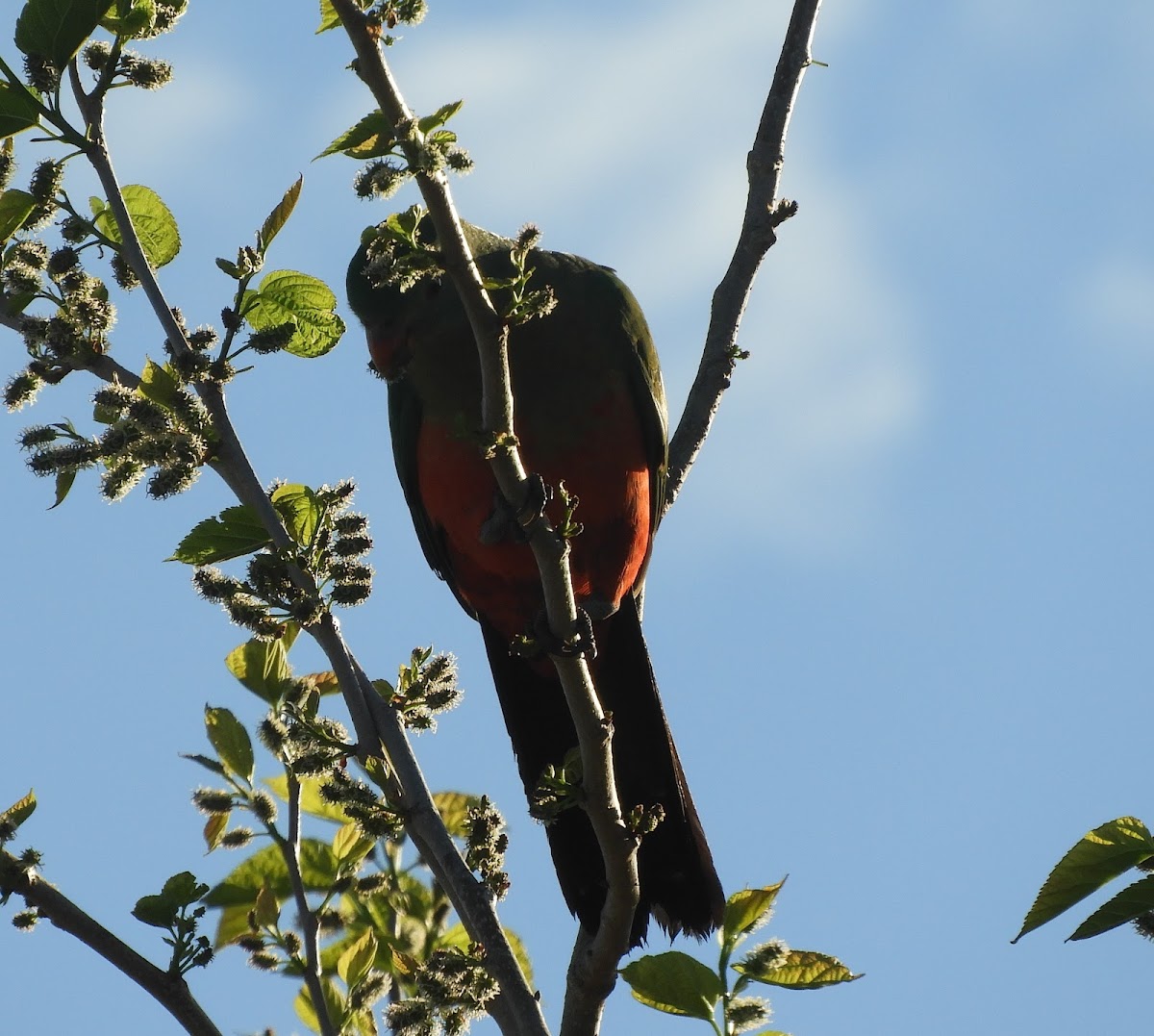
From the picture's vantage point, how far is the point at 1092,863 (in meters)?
2.53

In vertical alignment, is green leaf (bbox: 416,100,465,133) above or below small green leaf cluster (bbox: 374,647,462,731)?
above

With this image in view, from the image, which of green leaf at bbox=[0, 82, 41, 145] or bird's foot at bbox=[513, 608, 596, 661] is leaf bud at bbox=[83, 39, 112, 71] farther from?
bird's foot at bbox=[513, 608, 596, 661]

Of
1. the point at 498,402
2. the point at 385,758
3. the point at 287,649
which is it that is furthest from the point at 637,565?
the point at 498,402

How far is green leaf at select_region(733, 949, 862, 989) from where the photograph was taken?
3.09m

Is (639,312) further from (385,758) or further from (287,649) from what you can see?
(385,758)

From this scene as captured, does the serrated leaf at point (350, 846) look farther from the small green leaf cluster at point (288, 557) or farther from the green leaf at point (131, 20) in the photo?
the green leaf at point (131, 20)

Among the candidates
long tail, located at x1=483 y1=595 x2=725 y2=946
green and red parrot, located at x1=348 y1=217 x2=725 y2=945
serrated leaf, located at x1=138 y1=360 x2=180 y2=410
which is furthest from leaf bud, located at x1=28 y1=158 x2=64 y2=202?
long tail, located at x1=483 y1=595 x2=725 y2=946

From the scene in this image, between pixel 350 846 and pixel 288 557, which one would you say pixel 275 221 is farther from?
pixel 350 846

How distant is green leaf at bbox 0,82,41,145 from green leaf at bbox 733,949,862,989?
242 centimetres

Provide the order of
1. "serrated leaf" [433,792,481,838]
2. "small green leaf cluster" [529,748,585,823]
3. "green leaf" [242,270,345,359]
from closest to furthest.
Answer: "small green leaf cluster" [529,748,585,823], "green leaf" [242,270,345,359], "serrated leaf" [433,792,481,838]

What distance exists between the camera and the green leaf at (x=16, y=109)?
9.18 feet

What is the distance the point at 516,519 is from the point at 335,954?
6.12 ft

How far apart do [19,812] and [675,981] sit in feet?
4.99

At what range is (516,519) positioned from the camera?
299 centimetres
